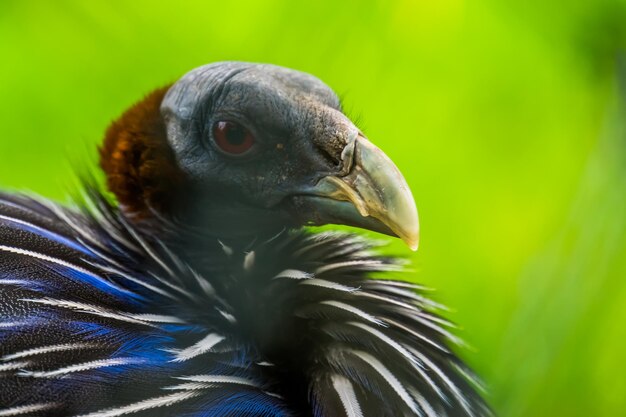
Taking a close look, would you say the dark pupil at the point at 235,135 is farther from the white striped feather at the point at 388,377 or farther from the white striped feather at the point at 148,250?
the white striped feather at the point at 388,377

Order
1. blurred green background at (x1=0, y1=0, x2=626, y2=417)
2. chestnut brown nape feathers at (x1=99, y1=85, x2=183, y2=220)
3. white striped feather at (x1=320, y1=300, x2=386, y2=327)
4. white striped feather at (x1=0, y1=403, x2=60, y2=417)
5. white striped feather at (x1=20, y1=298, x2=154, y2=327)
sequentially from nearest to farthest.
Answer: white striped feather at (x1=0, y1=403, x2=60, y2=417) → white striped feather at (x1=20, y1=298, x2=154, y2=327) → white striped feather at (x1=320, y1=300, x2=386, y2=327) → chestnut brown nape feathers at (x1=99, y1=85, x2=183, y2=220) → blurred green background at (x1=0, y1=0, x2=626, y2=417)

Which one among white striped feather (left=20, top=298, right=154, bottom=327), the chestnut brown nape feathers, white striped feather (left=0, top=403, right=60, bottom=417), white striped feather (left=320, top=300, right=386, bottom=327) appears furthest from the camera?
the chestnut brown nape feathers

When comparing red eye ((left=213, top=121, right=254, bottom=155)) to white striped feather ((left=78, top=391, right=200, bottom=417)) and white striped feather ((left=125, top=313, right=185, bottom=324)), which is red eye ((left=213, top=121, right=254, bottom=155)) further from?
white striped feather ((left=78, top=391, right=200, bottom=417))

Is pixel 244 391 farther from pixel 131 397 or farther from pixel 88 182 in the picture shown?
pixel 88 182

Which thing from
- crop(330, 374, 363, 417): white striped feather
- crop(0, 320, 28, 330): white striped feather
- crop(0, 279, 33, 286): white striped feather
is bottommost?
crop(330, 374, 363, 417): white striped feather

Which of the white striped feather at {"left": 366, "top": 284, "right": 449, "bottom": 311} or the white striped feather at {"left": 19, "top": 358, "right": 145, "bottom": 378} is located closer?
the white striped feather at {"left": 19, "top": 358, "right": 145, "bottom": 378}

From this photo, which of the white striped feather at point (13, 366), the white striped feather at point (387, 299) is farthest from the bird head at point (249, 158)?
the white striped feather at point (13, 366)

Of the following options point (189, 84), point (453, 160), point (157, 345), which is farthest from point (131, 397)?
point (453, 160)

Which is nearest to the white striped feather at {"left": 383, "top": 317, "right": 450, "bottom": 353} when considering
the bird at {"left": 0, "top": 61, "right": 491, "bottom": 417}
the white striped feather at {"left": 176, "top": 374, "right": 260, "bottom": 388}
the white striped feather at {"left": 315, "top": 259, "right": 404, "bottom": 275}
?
the bird at {"left": 0, "top": 61, "right": 491, "bottom": 417}
